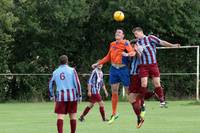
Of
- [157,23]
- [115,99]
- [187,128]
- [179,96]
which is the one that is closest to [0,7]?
[157,23]

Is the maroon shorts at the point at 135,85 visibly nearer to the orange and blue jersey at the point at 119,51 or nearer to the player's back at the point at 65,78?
the orange and blue jersey at the point at 119,51

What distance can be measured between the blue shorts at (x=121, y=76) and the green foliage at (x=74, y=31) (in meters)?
19.5

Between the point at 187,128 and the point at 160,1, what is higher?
the point at 160,1

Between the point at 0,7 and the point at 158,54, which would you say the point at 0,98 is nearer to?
the point at 0,7

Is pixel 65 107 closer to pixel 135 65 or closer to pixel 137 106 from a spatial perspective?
pixel 137 106

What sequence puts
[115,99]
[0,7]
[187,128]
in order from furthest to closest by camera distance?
[0,7] → [115,99] → [187,128]

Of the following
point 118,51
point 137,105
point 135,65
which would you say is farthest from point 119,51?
point 137,105

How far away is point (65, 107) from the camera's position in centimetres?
1402

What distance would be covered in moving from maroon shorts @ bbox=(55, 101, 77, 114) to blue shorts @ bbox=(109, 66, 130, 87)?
367cm

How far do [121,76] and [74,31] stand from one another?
21.2m

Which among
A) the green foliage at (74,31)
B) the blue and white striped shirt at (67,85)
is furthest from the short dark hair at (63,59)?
the green foliage at (74,31)

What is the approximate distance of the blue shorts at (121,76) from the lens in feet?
57.2

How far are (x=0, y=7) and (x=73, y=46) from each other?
592 cm

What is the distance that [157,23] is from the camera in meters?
38.2
